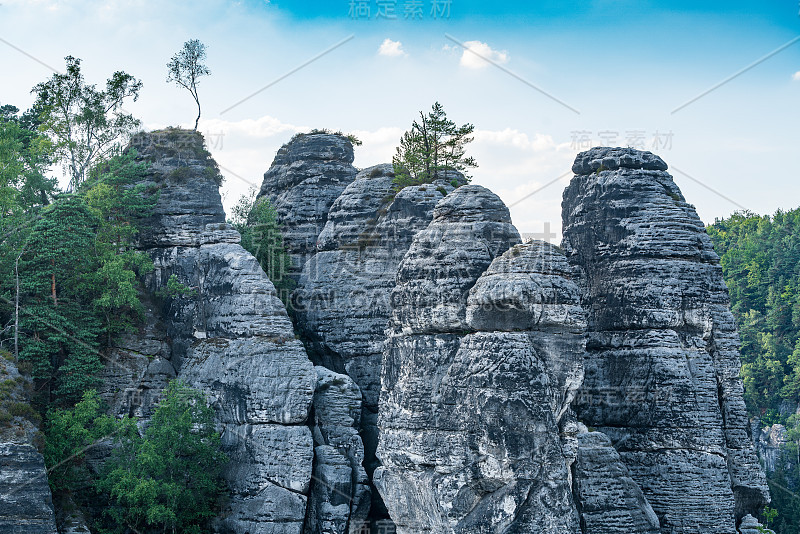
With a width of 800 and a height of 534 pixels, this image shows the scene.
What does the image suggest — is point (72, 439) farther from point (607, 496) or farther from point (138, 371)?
point (607, 496)

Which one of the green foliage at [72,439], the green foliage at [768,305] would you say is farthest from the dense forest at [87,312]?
the green foliage at [768,305]

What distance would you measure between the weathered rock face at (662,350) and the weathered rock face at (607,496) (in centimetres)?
185

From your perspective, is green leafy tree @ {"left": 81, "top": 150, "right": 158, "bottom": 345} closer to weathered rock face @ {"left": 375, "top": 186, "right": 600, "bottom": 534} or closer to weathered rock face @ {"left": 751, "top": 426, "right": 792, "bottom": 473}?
weathered rock face @ {"left": 375, "top": 186, "right": 600, "bottom": 534}

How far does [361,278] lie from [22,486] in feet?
54.9

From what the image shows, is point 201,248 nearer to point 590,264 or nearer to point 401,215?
point 401,215

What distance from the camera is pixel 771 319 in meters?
79.6

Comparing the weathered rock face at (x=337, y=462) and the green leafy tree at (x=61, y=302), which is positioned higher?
the green leafy tree at (x=61, y=302)

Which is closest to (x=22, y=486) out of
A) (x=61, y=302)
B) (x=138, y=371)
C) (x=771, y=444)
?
(x=138, y=371)

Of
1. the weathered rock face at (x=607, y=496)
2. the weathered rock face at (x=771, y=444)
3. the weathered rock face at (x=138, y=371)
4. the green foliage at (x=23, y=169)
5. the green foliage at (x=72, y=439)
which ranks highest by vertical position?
the green foliage at (x=23, y=169)

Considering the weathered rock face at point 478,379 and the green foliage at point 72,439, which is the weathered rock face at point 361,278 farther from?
the green foliage at point 72,439

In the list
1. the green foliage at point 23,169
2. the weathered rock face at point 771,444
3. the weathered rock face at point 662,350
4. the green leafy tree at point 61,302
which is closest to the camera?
the weathered rock face at point 662,350

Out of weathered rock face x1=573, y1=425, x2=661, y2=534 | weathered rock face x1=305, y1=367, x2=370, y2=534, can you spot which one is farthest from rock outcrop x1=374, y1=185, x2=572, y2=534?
weathered rock face x1=573, y1=425, x2=661, y2=534

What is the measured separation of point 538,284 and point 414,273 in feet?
15.3

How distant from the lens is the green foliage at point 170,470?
32.3 m
